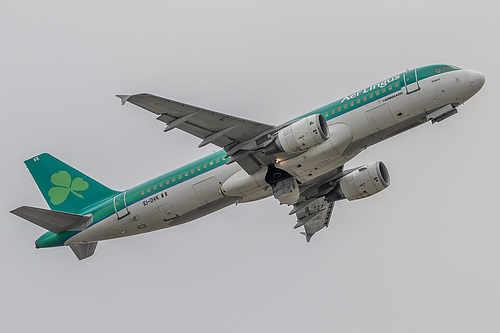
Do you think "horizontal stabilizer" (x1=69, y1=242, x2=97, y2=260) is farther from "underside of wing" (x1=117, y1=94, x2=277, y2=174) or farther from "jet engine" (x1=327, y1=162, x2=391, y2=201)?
"jet engine" (x1=327, y1=162, x2=391, y2=201)

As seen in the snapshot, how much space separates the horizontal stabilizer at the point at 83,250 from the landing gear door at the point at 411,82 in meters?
22.4

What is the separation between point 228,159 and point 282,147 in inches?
189

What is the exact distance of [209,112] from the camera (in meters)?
38.4

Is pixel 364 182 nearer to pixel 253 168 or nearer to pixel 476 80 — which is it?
pixel 253 168

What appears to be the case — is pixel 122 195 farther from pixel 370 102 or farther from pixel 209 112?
pixel 370 102

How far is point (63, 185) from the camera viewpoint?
47719mm

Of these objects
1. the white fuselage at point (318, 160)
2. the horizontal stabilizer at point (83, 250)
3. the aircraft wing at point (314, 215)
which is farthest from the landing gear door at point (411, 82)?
the horizontal stabilizer at point (83, 250)

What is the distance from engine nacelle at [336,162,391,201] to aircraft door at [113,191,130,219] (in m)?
13.4

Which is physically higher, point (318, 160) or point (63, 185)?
point (63, 185)

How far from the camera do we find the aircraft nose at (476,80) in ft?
126

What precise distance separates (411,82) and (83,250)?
23.1 metres

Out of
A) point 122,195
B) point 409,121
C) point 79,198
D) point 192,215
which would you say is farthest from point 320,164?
point 79,198

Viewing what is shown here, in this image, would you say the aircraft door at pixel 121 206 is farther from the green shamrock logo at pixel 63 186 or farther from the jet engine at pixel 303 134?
the jet engine at pixel 303 134

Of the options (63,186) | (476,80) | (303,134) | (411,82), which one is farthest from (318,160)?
(63,186)
